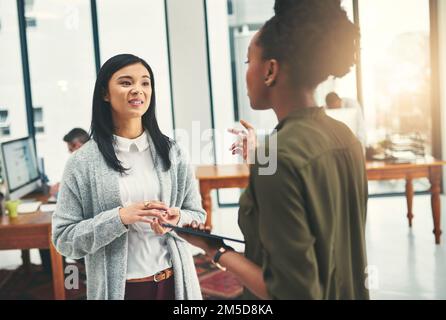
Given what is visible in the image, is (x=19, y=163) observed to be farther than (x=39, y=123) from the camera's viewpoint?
Yes

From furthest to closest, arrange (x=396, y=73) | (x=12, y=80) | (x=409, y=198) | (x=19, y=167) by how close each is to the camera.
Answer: (x=396, y=73) < (x=12, y=80) < (x=409, y=198) < (x=19, y=167)

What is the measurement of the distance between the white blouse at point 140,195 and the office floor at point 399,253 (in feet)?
3.32

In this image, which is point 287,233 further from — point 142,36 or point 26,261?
point 26,261

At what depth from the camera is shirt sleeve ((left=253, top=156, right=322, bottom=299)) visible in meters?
0.68

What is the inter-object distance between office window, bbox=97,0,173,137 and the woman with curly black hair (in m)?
0.49

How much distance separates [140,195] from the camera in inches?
40.1

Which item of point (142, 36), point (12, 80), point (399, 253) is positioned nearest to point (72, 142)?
point (142, 36)

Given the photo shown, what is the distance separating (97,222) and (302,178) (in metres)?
0.46

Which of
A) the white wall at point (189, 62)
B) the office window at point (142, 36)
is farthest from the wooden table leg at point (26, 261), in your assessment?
the office window at point (142, 36)

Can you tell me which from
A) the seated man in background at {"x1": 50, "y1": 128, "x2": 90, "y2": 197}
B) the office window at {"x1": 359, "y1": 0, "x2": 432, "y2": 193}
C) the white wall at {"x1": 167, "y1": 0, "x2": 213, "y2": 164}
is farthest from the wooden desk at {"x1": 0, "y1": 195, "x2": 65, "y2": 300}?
the office window at {"x1": 359, "y1": 0, "x2": 432, "y2": 193}

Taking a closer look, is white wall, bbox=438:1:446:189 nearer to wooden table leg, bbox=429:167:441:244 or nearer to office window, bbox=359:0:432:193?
office window, bbox=359:0:432:193

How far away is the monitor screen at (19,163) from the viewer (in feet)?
8.01

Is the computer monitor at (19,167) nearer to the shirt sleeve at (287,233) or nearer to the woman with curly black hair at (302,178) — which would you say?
the woman with curly black hair at (302,178)

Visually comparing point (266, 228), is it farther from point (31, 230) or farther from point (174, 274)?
point (31, 230)
